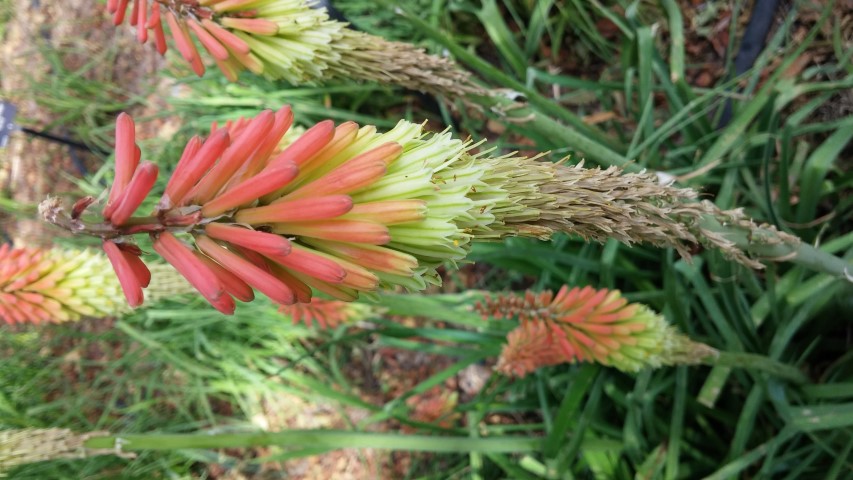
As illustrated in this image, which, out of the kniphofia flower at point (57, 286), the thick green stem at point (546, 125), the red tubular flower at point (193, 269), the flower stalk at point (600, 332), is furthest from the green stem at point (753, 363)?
the kniphofia flower at point (57, 286)

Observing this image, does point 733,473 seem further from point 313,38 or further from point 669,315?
point 313,38

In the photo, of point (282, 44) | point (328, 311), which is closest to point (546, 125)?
point (282, 44)

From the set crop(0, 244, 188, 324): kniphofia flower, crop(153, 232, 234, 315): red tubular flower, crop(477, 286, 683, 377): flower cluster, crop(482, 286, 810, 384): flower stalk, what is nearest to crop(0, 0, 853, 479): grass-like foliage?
crop(482, 286, 810, 384): flower stalk

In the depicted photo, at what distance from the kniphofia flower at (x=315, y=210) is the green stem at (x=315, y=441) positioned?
941 millimetres

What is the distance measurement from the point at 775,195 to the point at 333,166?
2458 mm

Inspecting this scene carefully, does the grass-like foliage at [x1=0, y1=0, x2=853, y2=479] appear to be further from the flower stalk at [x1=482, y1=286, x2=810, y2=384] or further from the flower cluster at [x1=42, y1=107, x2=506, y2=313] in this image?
the flower cluster at [x1=42, y1=107, x2=506, y2=313]

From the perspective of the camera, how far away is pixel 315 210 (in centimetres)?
96

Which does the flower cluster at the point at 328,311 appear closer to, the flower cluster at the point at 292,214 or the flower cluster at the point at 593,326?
the flower cluster at the point at 593,326

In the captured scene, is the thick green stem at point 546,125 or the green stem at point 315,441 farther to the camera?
the thick green stem at point 546,125

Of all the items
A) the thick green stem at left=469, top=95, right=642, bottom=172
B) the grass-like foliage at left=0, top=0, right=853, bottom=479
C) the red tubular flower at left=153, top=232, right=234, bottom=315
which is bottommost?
the grass-like foliage at left=0, top=0, right=853, bottom=479

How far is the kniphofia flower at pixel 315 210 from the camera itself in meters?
0.96

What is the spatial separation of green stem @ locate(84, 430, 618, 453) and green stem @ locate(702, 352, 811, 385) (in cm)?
70

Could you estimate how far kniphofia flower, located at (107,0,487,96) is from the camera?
1.73 metres

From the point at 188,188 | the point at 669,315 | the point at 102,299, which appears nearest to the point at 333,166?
the point at 188,188
